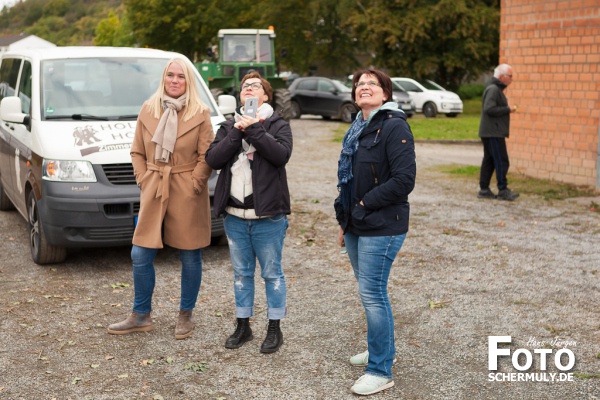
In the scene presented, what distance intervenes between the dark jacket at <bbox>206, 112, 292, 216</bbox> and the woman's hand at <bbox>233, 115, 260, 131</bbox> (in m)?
0.02

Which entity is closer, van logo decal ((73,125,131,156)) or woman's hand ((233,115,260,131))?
woman's hand ((233,115,260,131))

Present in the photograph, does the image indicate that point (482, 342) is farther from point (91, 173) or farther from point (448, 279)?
point (91, 173)

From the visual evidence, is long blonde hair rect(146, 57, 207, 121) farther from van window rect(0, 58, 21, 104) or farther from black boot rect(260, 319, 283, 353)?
van window rect(0, 58, 21, 104)

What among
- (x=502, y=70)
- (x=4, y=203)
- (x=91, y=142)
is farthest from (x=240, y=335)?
(x=502, y=70)

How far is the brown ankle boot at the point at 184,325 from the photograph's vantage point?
5.61m

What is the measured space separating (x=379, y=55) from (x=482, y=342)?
35853 mm

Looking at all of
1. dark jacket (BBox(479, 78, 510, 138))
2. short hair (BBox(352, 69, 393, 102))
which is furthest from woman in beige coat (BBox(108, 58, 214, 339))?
dark jacket (BBox(479, 78, 510, 138))

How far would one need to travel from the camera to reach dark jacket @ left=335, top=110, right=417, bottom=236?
14.4ft

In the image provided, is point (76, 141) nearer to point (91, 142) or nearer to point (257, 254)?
point (91, 142)

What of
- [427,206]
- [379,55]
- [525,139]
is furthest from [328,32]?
[427,206]

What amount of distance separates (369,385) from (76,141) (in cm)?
391

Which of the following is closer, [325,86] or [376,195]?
[376,195]

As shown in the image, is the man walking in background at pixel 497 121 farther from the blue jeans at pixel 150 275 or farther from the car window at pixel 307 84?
the car window at pixel 307 84

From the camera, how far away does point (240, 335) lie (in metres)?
5.43
